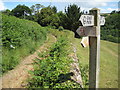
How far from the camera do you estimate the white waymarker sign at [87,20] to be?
2064 millimetres

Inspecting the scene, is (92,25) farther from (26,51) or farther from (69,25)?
(69,25)

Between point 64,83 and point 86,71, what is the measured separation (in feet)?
5.38

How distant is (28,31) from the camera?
7.31 m

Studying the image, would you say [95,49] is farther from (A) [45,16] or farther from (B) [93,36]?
(A) [45,16]

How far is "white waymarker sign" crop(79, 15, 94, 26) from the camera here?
2.06 metres

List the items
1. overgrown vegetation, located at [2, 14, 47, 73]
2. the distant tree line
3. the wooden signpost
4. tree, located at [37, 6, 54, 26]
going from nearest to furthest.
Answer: the wooden signpost → overgrown vegetation, located at [2, 14, 47, 73] → the distant tree line → tree, located at [37, 6, 54, 26]

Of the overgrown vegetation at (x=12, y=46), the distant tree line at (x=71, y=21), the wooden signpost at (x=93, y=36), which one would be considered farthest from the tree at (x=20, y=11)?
the wooden signpost at (x=93, y=36)

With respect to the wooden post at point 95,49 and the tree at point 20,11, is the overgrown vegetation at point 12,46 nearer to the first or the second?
the wooden post at point 95,49

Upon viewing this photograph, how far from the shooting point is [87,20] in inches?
83.7

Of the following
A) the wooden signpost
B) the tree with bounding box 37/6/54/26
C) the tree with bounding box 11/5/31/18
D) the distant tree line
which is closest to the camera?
the wooden signpost

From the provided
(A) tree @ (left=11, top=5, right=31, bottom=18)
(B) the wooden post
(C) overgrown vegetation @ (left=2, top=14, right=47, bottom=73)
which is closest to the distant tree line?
(A) tree @ (left=11, top=5, right=31, bottom=18)

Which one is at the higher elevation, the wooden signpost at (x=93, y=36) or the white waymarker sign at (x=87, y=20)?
the white waymarker sign at (x=87, y=20)

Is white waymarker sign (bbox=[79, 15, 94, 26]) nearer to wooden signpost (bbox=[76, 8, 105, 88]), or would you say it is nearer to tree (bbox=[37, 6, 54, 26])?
wooden signpost (bbox=[76, 8, 105, 88])

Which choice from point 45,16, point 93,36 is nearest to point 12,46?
point 93,36
